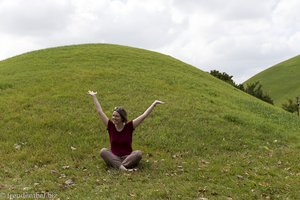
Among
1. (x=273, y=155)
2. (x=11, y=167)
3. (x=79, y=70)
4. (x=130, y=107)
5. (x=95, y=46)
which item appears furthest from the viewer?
(x=95, y=46)

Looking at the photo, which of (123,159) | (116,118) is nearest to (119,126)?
(116,118)

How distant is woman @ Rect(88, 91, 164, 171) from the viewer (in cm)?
1199

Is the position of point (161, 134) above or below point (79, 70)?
below

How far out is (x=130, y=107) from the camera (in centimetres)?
1964

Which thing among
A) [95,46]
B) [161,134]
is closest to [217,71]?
[95,46]

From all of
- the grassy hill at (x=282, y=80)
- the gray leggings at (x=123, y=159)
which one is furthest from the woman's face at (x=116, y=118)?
the grassy hill at (x=282, y=80)

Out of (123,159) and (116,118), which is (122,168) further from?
(116,118)

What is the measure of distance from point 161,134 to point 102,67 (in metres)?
11.9

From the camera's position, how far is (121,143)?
12.1 metres

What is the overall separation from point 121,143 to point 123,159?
48 centimetres

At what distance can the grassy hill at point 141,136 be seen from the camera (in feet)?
35.5

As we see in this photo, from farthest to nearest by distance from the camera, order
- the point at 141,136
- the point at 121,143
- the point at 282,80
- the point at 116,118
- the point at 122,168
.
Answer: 1. the point at 282,80
2. the point at 141,136
3. the point at 121,143
4. the point at 122,168
5. the point at 116,118

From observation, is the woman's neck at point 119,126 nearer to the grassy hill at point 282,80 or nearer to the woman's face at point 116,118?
the woman's face at point 116,118

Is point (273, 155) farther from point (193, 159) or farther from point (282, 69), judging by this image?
point (282, 69)
